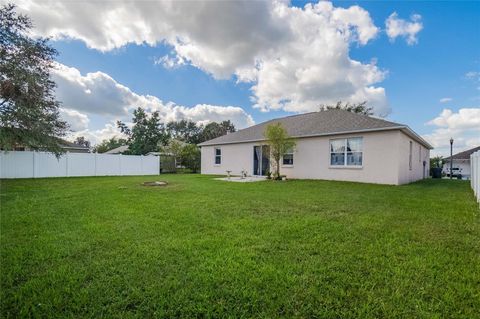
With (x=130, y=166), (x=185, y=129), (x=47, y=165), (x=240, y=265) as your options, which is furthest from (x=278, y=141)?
(x=185, y=129)

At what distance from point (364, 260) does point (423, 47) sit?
1213 cm

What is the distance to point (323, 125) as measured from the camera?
46.4 ft

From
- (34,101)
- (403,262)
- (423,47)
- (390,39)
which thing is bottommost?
(403,262)

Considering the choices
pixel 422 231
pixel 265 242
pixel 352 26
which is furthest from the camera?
pixel 352 26

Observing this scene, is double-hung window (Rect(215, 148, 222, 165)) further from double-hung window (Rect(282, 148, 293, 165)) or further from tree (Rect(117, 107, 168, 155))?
tree (Rect(117, 107, 168, 155))

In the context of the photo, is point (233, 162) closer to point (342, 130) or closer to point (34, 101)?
point (342, 130)

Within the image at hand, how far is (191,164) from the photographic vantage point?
24.6m

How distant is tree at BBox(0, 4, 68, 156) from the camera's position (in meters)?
10.1

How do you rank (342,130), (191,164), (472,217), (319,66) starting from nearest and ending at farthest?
(472,217)
(342,130)
(319,66)
(191,164)

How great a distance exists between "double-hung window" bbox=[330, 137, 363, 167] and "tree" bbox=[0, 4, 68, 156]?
14.5 metres

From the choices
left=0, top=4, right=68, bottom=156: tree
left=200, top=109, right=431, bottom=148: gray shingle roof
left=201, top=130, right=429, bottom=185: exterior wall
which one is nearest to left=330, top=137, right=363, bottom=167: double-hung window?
left=201, top=130, right=429, bottom=185: exterior wall

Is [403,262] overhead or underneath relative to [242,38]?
underneath

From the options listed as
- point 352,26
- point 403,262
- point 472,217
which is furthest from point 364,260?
point 352,26

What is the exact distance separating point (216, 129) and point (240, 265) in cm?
4863
